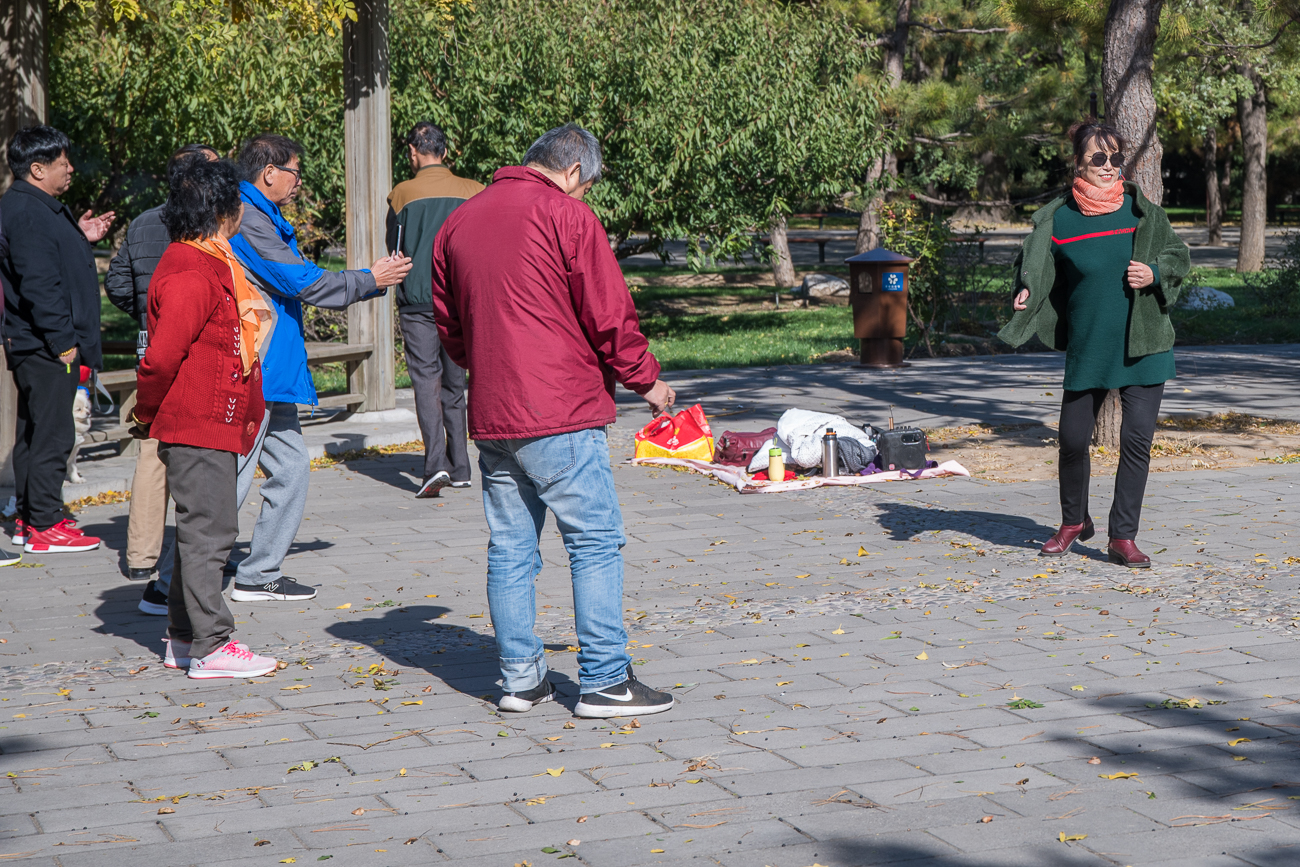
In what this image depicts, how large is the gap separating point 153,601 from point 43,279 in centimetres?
192

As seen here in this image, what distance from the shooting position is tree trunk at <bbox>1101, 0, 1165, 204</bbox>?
9.05m

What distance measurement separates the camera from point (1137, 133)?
905 centimetres

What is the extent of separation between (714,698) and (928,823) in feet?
3.81

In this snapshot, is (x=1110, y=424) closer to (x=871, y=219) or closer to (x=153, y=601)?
(x=153, y=601)

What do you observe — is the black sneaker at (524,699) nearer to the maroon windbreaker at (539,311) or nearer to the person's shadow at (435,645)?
the person's shadow at (435,645)

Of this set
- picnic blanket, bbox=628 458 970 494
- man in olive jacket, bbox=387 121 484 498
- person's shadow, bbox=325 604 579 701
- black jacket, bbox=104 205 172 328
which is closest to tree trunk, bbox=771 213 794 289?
picnic blanket, bbox=628 458 970 494

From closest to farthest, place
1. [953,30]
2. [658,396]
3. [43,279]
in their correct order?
[658,396] → [43,279] → [953,30]

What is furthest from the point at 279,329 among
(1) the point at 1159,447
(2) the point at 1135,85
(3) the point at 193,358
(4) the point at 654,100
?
(4) the point at 654,100

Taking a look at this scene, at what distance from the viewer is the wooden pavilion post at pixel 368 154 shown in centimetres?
1055

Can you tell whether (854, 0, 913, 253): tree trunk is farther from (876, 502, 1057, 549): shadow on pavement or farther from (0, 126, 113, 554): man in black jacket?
(0, 126, 113, 554): man in black jacket

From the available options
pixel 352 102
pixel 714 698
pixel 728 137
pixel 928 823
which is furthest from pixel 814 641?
pixel 728 137

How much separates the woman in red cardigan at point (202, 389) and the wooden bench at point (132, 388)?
3.43 meters

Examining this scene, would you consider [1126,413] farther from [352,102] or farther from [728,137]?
[728,137]

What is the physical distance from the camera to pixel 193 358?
15.5 ft
